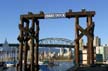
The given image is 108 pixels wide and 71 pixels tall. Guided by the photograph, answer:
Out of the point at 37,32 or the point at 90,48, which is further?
the point at 37,32

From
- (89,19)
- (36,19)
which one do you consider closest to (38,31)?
(36,19)

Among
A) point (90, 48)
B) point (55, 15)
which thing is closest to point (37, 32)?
point (55, 15)

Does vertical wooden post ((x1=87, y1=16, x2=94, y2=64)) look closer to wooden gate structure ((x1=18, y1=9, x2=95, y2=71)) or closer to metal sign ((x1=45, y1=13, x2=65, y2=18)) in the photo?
wooden gate structure ((x1=18, y1=9, x2=95, y2=71))

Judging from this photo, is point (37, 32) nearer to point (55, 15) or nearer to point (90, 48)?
point (55, 15)

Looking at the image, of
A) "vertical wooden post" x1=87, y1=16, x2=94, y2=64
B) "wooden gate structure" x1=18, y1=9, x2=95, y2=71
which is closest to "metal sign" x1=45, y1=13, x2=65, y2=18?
"wooden gate structure" x1=18, y1=9, x2=95, y2=71

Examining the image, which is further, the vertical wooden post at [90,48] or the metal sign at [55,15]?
the metal sign at [55,15]

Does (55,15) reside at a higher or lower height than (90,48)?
higher

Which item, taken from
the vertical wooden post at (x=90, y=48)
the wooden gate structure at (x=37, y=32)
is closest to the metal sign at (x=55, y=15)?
the wooden gate structure at (x=37, y=32)

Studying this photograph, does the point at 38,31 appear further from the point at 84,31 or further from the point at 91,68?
the point at 91,68

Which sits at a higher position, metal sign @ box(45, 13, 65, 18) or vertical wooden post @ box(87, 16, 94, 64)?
metal sign @ box(45, 13, 65, 18)

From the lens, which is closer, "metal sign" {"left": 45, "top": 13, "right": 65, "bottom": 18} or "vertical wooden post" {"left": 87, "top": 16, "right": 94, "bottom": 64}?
"vertical wooden post" {"left": 87, "top": 16, "right": 94, "bottom": 64}

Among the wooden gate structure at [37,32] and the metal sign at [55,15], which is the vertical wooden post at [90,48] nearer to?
the wooden gate structure at [37,32]

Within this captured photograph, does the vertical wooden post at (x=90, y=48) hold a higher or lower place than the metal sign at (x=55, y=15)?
lower

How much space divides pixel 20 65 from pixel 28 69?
6.17ft
